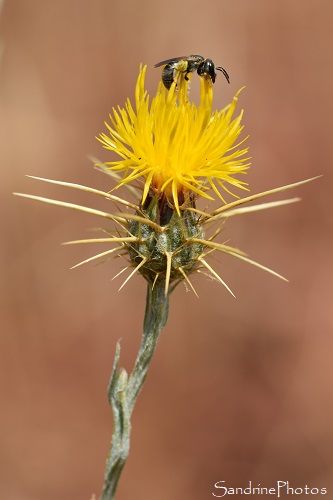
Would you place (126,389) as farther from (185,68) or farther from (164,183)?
(185,68)

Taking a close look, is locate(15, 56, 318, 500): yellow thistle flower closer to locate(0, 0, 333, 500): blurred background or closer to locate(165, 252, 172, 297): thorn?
locate(165, 252, 172, 297): thorn

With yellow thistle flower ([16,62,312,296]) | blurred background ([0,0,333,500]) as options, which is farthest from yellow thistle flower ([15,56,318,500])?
blurred background ([0,0,333,500])

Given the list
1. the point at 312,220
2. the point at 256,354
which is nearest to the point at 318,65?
the point at 312,220

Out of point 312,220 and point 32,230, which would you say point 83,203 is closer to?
point 32,230

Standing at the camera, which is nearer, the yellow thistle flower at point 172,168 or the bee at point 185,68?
the yellow thistle flower at point 172,168

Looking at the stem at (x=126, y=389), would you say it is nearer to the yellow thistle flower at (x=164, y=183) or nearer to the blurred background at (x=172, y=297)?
the yellow thistle flower at (x=164, y=183)

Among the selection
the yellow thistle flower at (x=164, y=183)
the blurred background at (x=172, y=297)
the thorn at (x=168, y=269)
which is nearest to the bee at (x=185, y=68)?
the yellow thistle flower at (x=164, y=183)

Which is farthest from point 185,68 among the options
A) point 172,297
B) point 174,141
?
point 172,297
